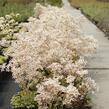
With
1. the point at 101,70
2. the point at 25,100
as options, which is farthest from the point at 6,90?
the point at 101,70

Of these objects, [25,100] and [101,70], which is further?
[101,70]

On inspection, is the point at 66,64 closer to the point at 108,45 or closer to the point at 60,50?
the point at 60,50

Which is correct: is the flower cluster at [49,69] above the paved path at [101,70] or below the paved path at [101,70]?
above

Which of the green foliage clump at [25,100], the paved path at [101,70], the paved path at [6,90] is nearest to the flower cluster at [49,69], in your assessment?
the green foliage clump at [25,100]

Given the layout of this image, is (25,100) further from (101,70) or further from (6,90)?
(101,70)

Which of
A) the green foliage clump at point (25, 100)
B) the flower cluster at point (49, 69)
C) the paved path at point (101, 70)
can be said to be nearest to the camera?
the flower cluster at point (49, 69)

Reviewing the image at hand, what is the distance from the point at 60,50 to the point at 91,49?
65.5 inches

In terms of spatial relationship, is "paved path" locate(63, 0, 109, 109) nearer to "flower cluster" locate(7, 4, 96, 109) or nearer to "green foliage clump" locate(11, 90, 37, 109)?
"flower cluster" locate(7, 4, 96, 109)

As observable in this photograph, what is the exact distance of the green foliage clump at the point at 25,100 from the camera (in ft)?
27.9

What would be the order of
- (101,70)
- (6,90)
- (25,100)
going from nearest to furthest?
(25,100) < (6,90) < (101,70)

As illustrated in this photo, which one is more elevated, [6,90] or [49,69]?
[49,69]

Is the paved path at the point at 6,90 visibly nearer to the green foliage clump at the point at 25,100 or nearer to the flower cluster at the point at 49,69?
the green foliage clump at the point at 25,100

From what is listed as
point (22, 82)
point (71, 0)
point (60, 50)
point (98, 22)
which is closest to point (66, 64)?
point (60, 50)

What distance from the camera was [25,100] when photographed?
8586mm
